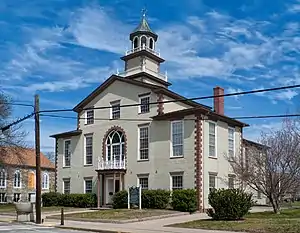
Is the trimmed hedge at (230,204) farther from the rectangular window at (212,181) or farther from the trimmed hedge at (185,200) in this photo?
the rectangular window at (212,181)

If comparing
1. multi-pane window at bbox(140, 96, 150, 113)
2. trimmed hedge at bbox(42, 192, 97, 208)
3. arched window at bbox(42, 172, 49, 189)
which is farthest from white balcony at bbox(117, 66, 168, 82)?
arched window at bbox(42, 172, 49, 189)

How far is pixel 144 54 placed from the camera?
158 feet

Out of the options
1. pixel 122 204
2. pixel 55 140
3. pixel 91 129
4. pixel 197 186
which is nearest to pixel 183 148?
pixel 197 186

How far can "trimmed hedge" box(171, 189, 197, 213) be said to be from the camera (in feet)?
113

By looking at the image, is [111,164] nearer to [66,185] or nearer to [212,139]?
[66,185]

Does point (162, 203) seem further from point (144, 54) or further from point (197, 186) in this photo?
point (144, 54)

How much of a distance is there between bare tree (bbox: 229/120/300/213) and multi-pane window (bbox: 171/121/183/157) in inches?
184

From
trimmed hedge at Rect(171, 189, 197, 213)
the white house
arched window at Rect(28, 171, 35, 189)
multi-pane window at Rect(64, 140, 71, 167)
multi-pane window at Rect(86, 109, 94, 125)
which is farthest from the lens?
arched window at Rect(28, 171, 35, 189)

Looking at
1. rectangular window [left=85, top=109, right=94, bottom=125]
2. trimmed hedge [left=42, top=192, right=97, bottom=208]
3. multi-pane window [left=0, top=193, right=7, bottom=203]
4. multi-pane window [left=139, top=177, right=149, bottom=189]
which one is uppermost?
rectangular window [left=85, top=109, right=94, bottom=125]

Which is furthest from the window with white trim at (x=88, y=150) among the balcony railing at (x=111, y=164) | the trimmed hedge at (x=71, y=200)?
the trimmed hedge at (x=71, y=200)

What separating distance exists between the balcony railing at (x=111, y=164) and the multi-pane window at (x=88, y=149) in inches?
76.3

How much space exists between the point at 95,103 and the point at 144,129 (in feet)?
23.4

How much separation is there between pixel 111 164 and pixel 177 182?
729 cm

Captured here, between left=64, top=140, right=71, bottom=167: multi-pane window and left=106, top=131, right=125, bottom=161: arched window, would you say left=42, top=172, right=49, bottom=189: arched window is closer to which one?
left=64, top=140, right=71, bottom=167: multi-pane window
